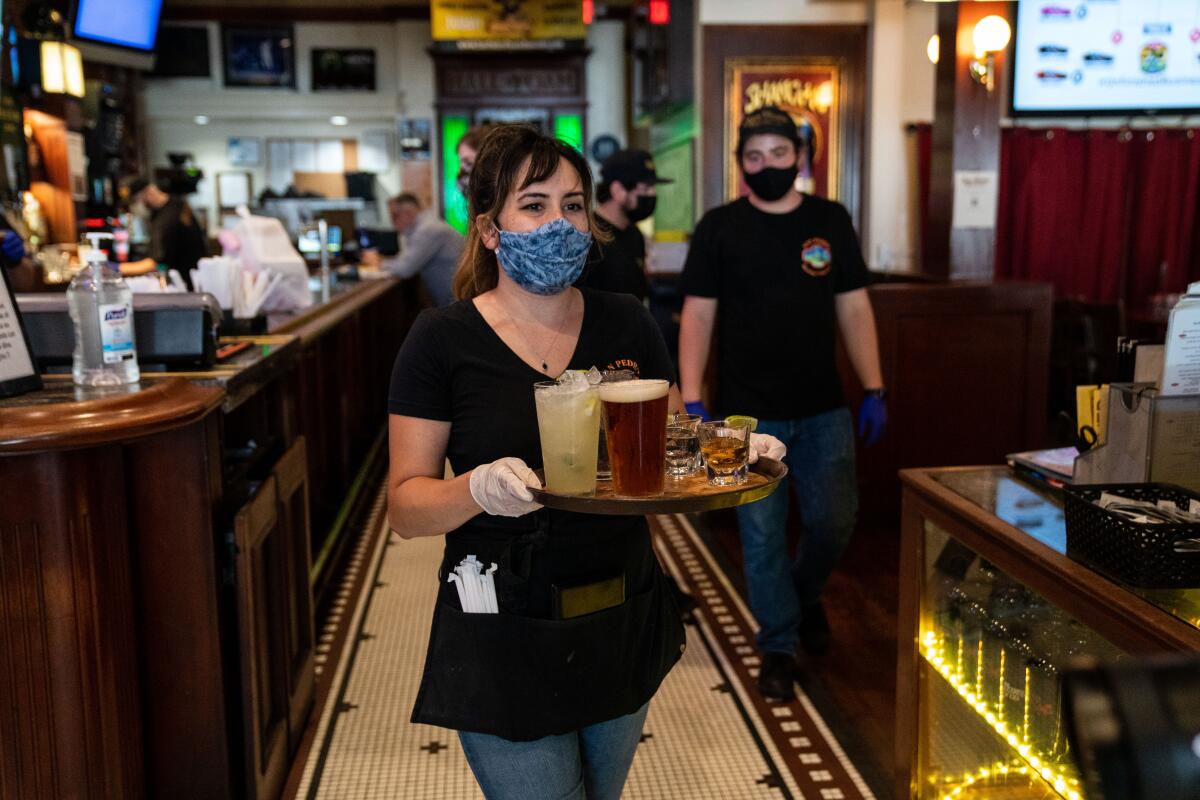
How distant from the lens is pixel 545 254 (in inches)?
66.3

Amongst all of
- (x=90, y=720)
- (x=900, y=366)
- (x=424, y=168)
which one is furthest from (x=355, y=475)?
(x=424, y=168)

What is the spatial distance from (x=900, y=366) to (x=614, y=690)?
12.1 feet

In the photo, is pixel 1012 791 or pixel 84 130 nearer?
pixel 1012 791

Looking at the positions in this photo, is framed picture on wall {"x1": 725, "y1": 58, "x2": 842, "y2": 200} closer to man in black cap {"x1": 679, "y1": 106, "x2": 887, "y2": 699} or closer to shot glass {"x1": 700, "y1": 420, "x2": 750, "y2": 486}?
man in black cap {"x1": 679, "y1": 106, "x2": 887, "y2": 699}

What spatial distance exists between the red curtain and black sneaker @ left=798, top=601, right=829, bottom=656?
5.37 metres

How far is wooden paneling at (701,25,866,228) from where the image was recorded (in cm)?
752

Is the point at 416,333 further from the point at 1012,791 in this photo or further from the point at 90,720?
the point at 1012,791

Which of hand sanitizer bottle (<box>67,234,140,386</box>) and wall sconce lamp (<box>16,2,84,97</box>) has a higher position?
wall sconce lamp (<box>16,2,84,97</box>)

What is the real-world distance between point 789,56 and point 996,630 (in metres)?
6.26

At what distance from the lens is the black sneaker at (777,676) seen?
324 cm

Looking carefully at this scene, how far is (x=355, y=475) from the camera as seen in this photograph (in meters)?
5.96

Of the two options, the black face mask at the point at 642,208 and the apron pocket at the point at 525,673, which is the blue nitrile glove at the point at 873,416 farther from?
the apron pocket at the point at 525,673

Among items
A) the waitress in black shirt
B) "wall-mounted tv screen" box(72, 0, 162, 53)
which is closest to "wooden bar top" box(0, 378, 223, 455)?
the waitress in black shirt

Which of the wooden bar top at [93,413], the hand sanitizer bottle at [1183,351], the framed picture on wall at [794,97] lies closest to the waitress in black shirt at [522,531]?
the wooden bar top at [93,413]
